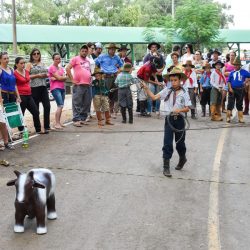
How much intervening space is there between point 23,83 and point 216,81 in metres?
5.73

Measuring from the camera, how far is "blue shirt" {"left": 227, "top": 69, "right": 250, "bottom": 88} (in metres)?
12.2

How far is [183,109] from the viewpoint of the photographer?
23.8ft

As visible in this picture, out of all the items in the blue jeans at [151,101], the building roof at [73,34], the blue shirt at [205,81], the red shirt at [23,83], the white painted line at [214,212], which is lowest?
the white painted line at [214,212]

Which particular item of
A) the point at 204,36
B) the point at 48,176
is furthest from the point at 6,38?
the point at 48,176

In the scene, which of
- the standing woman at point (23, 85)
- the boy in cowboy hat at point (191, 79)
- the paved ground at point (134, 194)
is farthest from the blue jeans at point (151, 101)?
the standing woman at point (23, 85)

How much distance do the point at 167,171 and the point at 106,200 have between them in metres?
1.49

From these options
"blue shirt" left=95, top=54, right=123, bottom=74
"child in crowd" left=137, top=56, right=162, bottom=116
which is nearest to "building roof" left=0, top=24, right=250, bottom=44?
"blue shirt" left=95, top=54, right=123, bottom=74

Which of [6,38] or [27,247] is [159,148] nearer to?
[27,247]

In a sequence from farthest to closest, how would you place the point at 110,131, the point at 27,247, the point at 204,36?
1. the point at 204,36
2. the point at 110,131
3. the point at 27,247

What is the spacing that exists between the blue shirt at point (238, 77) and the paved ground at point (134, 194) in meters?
2.34

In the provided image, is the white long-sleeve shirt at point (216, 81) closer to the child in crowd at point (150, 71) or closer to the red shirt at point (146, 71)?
the child in crowd at point (150, 71)

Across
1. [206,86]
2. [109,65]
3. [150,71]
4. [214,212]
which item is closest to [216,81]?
[206,86]

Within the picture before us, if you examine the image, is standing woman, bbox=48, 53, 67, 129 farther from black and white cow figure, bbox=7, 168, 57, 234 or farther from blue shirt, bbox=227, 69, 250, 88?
black and white cow figure, bbox=7, 168, 57, 234

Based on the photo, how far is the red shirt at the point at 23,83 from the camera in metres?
9.37
